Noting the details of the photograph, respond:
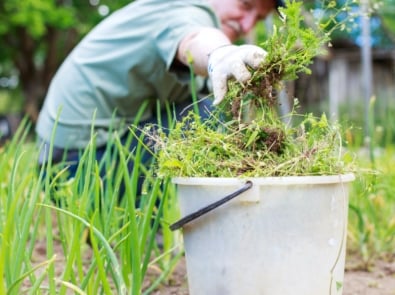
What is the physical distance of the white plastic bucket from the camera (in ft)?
2.65

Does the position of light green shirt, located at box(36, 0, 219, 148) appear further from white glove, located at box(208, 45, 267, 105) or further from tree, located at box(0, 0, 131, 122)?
tree, located at box(0, 0, 131, 122)

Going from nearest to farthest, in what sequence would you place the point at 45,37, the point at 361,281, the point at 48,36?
the point at 361,281
the point at 48,36
the point at 45,37

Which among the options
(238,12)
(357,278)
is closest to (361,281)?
(357,278)

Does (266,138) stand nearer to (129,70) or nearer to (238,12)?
(129,70)

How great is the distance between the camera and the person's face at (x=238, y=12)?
6.07 feet

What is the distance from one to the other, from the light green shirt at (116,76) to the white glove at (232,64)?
24.0 inches

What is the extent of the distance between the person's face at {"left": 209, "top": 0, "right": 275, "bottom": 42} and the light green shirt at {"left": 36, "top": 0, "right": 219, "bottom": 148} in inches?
9.0

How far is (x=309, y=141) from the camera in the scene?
91 cm

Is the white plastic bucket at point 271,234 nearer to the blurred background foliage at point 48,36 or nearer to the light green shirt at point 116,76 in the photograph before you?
the light green shirt at point 116,76

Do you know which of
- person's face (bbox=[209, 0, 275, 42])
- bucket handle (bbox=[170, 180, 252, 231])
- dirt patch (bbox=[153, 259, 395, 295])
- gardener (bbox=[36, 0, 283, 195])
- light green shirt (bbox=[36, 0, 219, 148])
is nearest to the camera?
bucket handle (bbox=[170, 180, 252, 231])

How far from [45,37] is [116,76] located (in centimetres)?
1014

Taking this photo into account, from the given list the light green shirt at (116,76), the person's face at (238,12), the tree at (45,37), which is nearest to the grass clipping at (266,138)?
the light green shirt at (116,76)

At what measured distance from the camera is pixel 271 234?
81 cm

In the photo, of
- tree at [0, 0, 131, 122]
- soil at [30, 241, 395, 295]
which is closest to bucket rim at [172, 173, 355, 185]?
soil at [30, 241, 395, 295]
